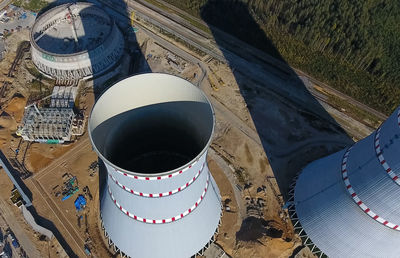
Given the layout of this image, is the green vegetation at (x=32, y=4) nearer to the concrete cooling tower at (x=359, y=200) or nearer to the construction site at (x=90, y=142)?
the construction site at (x=90, y=142)

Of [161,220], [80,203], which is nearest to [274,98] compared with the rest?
[80,203]

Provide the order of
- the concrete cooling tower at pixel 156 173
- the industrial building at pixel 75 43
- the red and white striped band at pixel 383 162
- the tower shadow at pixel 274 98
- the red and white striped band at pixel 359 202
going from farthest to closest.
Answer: the industrial building at pixel 75 43 → the tower shadow at pixel 274 98 → the red and white striped band at pixel 359 202 → the red and white striped band at pixel 383 162 → the concrete cooling tower at pixel 156 173

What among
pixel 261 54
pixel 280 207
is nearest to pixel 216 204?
pixel 280 207

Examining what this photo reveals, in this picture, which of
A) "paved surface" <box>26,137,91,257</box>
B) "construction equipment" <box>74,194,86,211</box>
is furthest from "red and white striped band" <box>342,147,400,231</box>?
"construction equipment" <box>74,194,86,211</box>

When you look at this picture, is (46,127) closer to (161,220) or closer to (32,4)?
(161,220)

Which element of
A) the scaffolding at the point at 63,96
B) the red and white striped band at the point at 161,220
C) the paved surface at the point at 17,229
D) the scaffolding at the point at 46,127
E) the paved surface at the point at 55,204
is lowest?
the paved surface at the point at 17,229

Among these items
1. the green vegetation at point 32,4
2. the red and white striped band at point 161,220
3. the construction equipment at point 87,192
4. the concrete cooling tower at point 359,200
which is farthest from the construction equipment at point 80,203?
the green vegetation at point 32,4
